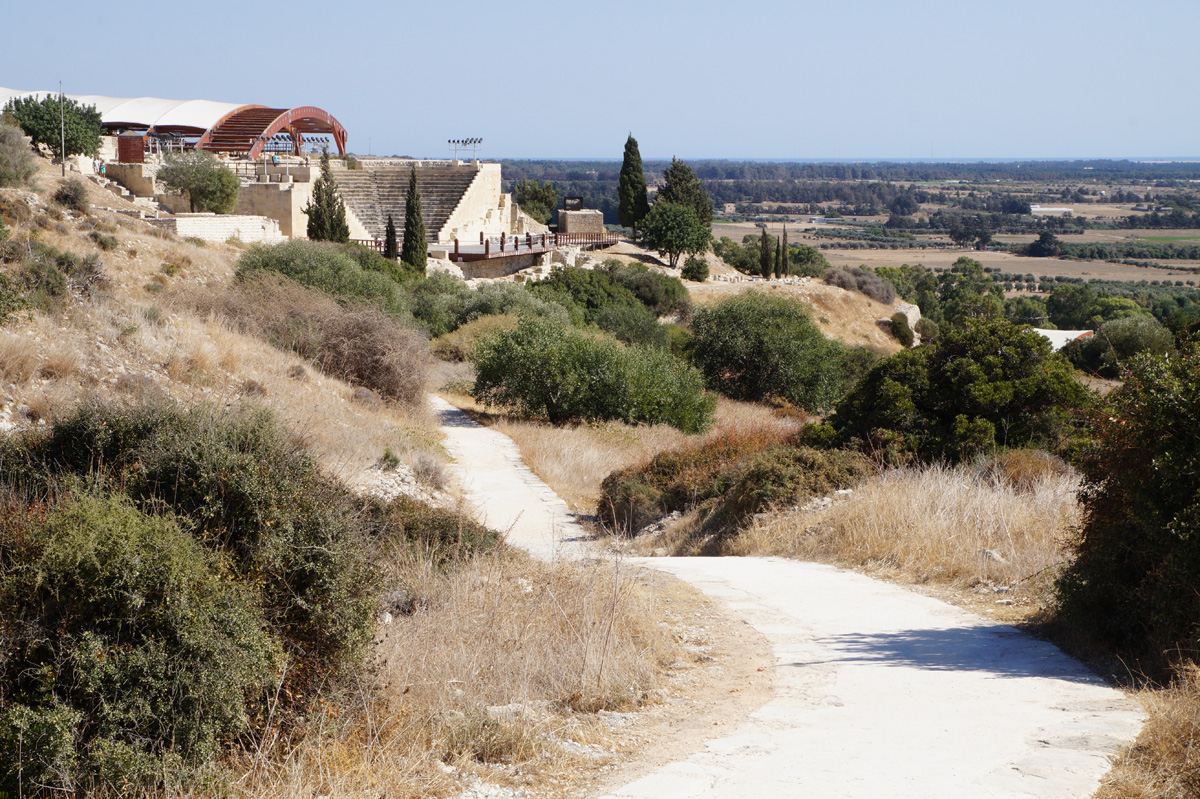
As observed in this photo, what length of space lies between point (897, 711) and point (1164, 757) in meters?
1.26

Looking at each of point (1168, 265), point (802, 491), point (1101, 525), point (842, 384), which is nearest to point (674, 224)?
point (842, 384)

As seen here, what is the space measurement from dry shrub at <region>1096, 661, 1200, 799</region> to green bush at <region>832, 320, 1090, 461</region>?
26.2 feet

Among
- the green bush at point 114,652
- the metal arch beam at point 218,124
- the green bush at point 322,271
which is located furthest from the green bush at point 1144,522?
the metal arch beam at point 218,124

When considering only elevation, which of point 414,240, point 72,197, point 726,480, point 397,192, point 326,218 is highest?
point 397,192

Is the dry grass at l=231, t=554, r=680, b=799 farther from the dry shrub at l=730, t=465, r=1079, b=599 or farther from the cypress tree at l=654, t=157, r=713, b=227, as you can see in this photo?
the cypress tree at l=654, t=157, r=713, b=227

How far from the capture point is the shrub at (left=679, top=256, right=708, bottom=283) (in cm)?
5131

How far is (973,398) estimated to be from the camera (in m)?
12.5

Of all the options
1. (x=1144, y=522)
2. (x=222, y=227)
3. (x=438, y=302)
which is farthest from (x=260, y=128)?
(x=1144, y=522)

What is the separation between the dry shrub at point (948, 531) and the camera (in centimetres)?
805

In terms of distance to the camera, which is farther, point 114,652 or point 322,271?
point 322,271

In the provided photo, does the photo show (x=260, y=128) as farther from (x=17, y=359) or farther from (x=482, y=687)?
(x=482, y=687)

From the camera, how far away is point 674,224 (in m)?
52.8

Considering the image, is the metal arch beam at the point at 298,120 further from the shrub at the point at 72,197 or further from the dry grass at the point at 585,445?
the dry grass at the point at 585,445

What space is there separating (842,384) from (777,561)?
20005mm
